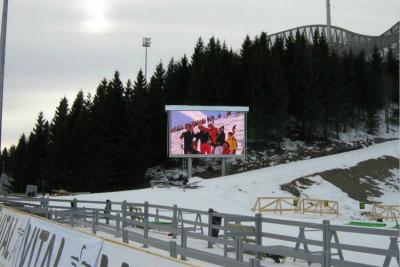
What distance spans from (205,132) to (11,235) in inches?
1416

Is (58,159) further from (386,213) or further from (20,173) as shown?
(386,213)

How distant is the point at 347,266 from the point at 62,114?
230 ft

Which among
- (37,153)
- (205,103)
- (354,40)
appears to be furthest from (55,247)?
(354,40)

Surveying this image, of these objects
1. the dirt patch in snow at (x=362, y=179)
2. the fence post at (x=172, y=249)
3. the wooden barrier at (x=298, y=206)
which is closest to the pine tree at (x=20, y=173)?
the dirt patch in snow at (x=362, y=179)

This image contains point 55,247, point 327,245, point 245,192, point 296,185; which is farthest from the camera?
point 296,185

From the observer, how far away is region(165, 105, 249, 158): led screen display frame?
150ft

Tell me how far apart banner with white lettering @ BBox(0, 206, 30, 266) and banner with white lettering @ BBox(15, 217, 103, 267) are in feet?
1.43

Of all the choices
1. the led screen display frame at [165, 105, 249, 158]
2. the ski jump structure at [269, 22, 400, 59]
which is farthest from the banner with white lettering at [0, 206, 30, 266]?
the ski jump structure at [269, 22, 400, 59]

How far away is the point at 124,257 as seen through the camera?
620 cm

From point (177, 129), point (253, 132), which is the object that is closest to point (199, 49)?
point (253, 132)

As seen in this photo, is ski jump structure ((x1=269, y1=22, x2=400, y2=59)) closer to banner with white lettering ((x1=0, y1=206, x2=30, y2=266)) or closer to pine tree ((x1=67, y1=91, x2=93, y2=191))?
pine tree ((x1=67, y1=91, x2=93, y2=191))

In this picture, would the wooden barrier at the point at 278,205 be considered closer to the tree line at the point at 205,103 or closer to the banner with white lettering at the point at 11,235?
the banner with white lettering at the point at 11,235

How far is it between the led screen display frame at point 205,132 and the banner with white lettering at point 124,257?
39039 millimetres

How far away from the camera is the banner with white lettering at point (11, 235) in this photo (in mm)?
9984
